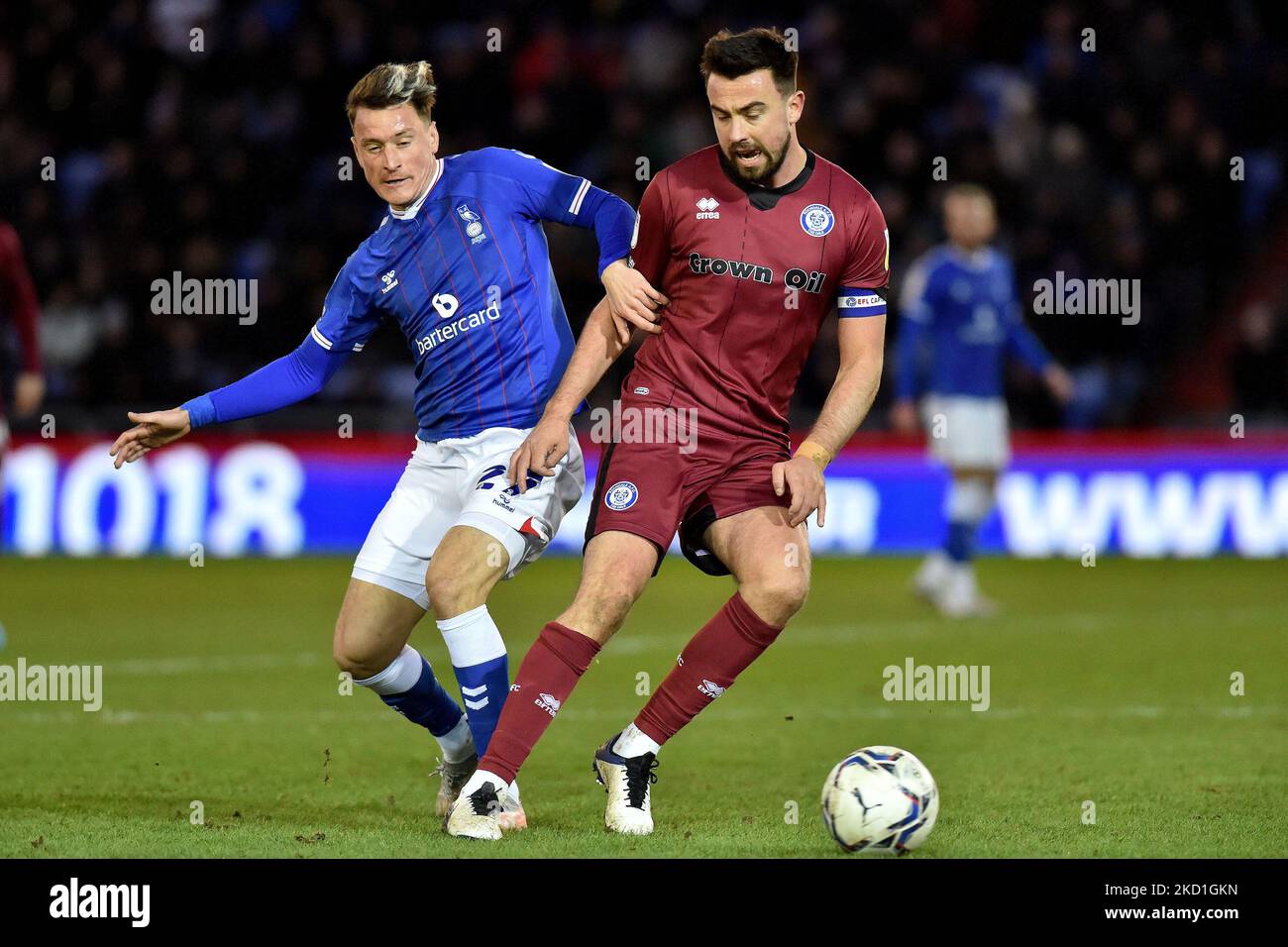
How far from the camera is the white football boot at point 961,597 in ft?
35.2

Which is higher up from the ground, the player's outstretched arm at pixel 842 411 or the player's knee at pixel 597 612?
the player's outstretched arm at pixel 842 411

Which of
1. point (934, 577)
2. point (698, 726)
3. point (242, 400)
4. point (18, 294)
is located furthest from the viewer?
point (934, 577)

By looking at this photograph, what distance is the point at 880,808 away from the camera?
482 centimetres

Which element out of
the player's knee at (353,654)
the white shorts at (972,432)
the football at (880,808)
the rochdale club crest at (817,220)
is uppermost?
the white shorts at (972,432)

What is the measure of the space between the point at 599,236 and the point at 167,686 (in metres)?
3.75

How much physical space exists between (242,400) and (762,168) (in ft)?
5.59

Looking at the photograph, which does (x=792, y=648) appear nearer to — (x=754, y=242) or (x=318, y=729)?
(x=318, y=729)

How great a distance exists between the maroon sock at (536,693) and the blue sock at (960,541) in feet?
20.0

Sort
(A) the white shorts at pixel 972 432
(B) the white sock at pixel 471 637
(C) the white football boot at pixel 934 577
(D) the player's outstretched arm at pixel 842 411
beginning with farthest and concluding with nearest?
1. (A) the white shorts at pixel 972 432
2. (C) the white football boot at pixel 934 577
3. (B) the white sock at pixel 471 637
4. (D) the player's outstretched arm at pixel 842 411

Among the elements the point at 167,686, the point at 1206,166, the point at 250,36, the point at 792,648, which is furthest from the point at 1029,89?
the point at 167,686

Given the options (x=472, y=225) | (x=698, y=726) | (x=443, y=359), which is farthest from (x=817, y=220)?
(x=698, y=726)

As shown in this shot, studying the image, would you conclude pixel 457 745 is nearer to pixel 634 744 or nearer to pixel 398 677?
pixel 398 677

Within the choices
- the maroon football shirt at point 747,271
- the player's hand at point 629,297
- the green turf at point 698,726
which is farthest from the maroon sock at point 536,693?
the player's hand at point 629,297

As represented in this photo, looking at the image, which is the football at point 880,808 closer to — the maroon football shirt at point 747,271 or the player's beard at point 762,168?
the maroon football shirt at point 747,271
